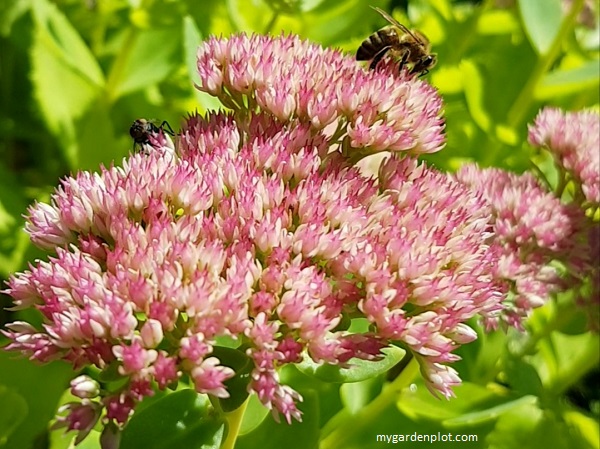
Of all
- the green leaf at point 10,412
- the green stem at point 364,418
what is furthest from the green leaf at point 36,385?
the green stem at point 364,418

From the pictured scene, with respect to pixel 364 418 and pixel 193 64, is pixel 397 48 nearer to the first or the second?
pixel 193 64

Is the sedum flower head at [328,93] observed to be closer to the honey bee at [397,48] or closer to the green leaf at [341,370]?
the honey bee at [397,48]

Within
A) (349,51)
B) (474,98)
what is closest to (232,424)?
(349,51)

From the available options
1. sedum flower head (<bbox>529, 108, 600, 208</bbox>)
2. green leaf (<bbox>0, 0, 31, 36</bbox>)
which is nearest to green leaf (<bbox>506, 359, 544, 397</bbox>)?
sedum flower head (<bbox>529, 108, 600, 208</bbox>)

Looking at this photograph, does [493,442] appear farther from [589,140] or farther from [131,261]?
[131,261]

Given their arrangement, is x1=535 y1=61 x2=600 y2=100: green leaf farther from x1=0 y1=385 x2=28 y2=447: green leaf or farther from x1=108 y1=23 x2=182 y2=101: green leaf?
x1=0 y1=385 x2=28 y2=447: green leaf

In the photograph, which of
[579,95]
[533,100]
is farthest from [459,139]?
[579,95]
